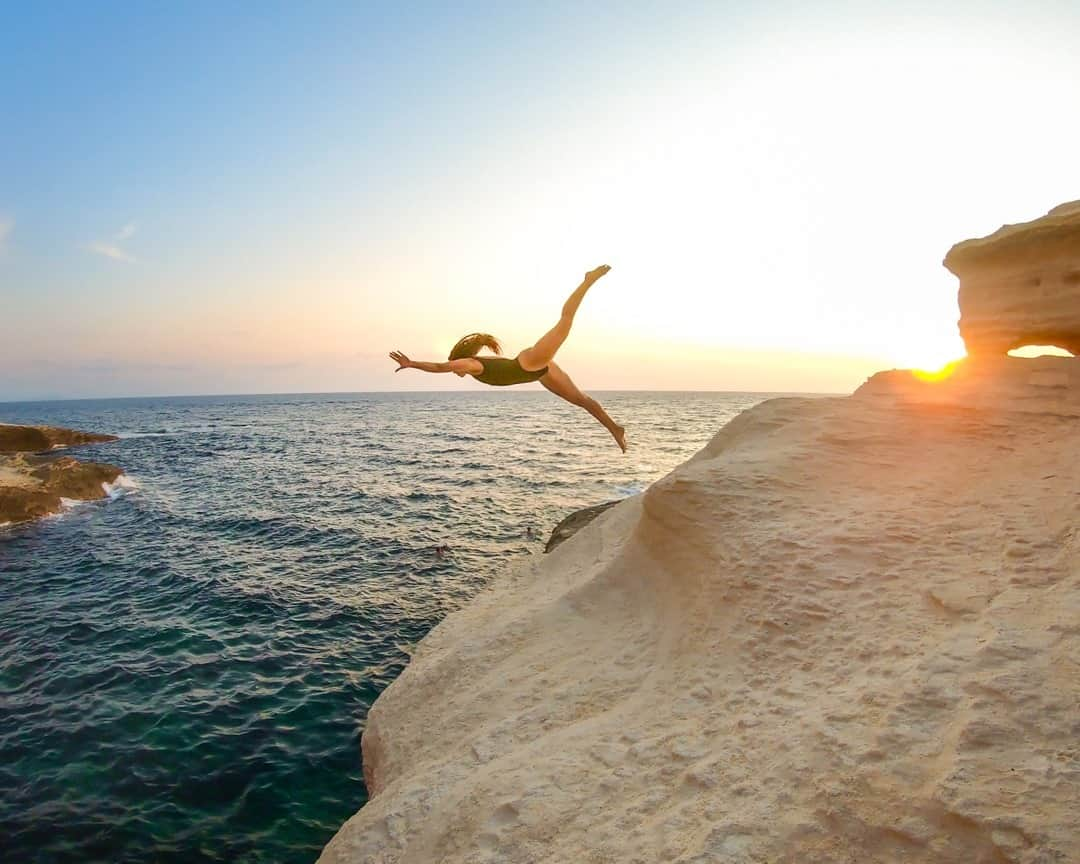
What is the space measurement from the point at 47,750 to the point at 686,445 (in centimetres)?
4601

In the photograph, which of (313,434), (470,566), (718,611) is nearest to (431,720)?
(718,611)

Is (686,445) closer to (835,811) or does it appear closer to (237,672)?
(237,672)

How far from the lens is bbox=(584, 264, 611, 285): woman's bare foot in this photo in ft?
22.9

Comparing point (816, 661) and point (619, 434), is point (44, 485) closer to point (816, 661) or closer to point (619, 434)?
point (619, 434)

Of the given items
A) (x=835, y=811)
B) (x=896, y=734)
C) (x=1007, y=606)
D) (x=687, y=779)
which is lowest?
(x=687, y=779)

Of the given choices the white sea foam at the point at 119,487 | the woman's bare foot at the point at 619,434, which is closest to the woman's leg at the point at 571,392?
the woman's bare foot at the point at 619,434

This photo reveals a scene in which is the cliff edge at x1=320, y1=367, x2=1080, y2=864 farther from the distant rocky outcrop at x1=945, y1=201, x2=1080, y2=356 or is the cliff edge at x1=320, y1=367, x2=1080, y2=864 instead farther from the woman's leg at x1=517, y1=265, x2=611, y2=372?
the woman's leg at x1=517, y1=265, x2=611, y2=372

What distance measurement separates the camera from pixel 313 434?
66125mm

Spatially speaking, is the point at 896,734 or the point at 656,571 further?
the point at 656,571

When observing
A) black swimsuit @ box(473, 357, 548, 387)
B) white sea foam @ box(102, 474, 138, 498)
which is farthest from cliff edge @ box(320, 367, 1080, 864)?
white sea foam @ box(102, 474, 138, 498)

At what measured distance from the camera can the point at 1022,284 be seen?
319 inches

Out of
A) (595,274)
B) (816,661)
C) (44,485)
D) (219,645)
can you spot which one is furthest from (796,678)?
(44,485)

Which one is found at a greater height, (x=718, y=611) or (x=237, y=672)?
(x=718, y=611)

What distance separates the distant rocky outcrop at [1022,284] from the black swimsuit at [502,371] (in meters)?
6.73
